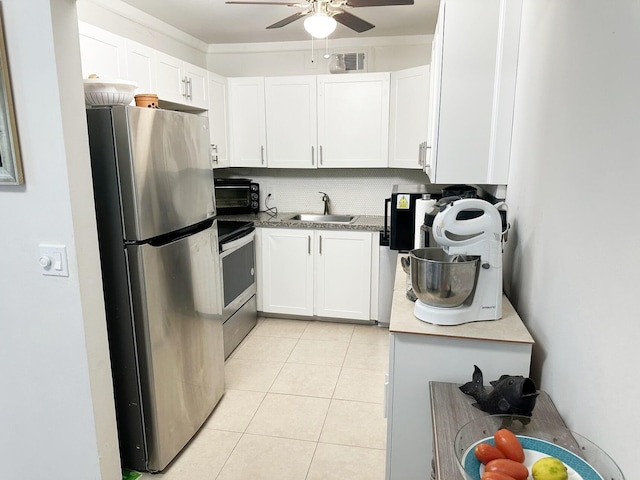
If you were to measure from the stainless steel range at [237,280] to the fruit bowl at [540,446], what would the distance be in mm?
2264

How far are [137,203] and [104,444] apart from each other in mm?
994

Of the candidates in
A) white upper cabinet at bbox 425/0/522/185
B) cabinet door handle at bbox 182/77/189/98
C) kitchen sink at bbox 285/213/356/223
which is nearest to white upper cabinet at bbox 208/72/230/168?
cabinet door handle at bbox 182/77/189/98

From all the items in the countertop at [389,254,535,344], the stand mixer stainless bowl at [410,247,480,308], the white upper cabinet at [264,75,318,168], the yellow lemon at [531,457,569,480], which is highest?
the white upper cabinet at [264,75,318,168]

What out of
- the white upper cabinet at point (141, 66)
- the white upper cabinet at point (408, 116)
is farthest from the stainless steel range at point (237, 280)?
the white upper cabinet at point (408, 116)

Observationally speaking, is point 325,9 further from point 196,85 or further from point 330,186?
point 330,186

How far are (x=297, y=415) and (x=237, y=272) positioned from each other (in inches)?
51.2

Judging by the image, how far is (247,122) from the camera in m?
3.84

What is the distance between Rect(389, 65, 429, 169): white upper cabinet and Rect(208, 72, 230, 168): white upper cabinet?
1.48m

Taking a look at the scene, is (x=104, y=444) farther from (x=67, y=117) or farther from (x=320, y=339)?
(x=320, y=339)

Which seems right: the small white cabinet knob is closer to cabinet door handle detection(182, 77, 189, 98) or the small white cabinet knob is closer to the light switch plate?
the light switch plate

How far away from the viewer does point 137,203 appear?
175 centimetres

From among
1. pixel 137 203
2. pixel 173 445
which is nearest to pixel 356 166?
pixel 137 203

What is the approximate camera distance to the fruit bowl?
0.94m

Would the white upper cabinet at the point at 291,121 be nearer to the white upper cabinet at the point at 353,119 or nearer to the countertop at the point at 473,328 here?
the white upper cabinet at the point at 353,119
